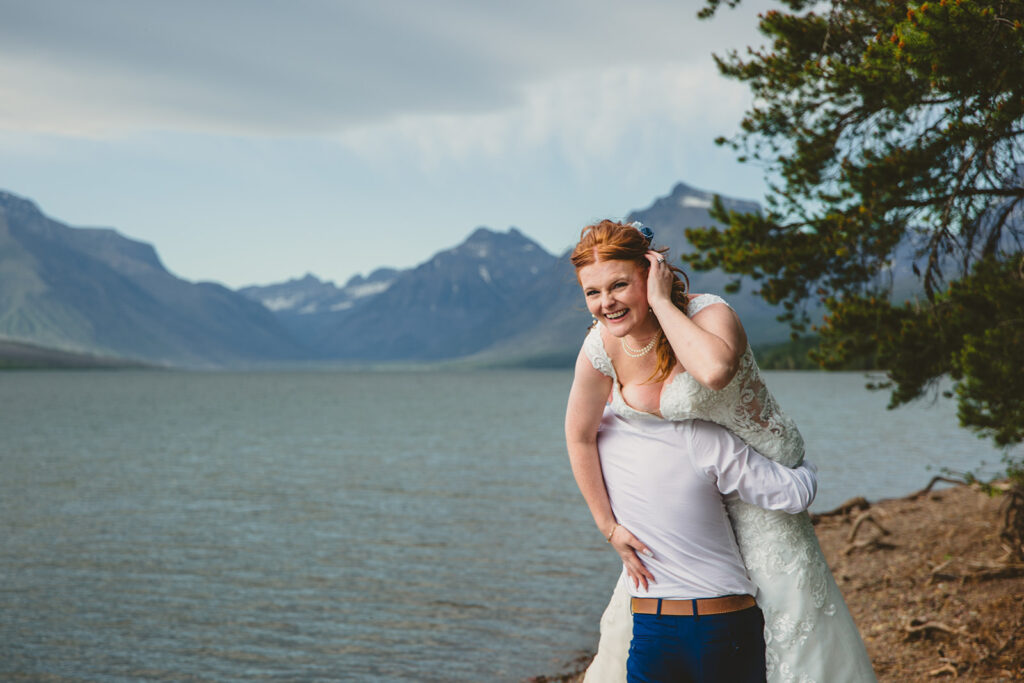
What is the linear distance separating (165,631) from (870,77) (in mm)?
11933

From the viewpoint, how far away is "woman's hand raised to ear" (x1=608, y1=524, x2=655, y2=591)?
294 centimetres

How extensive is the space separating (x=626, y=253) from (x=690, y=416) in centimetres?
58

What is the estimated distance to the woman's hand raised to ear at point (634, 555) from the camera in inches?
116

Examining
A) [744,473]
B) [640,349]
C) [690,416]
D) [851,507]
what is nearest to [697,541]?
[744,473]

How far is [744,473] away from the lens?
2.79 m

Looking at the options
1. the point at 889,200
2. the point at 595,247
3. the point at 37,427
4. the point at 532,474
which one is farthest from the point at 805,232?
the point at 37,427

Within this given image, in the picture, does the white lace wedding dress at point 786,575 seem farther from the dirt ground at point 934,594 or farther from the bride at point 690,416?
the dirt ground at point 934,594

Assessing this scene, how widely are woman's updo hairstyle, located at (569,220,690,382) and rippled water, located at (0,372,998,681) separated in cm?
915

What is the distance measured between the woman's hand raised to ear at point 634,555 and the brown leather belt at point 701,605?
0.07 meters

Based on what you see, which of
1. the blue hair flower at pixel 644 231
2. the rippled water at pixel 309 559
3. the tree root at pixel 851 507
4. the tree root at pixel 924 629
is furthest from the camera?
the tree root at pixel 851 507

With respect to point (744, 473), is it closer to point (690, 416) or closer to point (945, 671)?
point (690, 416)

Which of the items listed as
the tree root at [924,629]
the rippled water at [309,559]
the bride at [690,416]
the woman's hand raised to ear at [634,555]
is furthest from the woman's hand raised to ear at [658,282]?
the rippled water at [309,559]

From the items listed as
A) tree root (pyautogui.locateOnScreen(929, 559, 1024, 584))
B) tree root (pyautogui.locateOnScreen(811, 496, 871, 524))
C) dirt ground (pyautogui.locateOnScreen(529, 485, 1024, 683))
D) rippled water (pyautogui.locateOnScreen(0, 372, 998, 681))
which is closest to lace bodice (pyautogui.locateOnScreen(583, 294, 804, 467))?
dirt ground (pyautogui.locateOnScreen(529, 485, 1024, 683))

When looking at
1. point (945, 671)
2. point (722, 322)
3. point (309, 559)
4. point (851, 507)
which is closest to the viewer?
point (722, 322)
